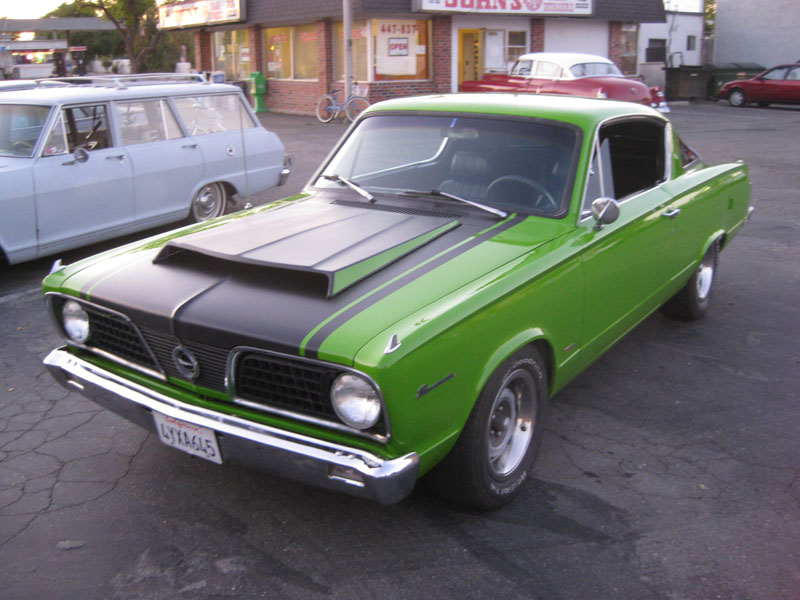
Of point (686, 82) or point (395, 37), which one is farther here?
point (686, 82)

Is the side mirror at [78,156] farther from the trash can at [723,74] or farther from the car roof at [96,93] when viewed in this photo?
the trash can at [723,74]

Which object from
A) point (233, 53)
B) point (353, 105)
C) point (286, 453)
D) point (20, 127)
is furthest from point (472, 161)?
point (233, 53)

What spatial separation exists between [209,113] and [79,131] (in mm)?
1674

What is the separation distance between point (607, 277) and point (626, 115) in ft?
3.72

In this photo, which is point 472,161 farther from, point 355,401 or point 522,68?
point 522,68

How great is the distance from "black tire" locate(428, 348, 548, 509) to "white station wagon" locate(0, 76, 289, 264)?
3.40 m

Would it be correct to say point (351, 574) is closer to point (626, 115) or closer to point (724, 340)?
point (626, 115)

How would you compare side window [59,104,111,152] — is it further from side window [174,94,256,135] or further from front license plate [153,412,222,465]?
front license plate [153,412,222,465]

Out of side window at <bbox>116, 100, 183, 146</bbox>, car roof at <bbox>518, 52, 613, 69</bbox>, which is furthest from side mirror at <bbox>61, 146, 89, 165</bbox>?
car roof at <bbox>518, 52, 613, 69</bbox>

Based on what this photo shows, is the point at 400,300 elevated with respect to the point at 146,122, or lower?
lower

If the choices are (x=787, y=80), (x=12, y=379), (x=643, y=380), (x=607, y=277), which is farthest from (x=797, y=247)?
(x=787, y=80)

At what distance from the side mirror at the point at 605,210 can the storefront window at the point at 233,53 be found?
965 inches

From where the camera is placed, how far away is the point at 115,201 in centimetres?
753

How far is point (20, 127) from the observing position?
7203 mm
